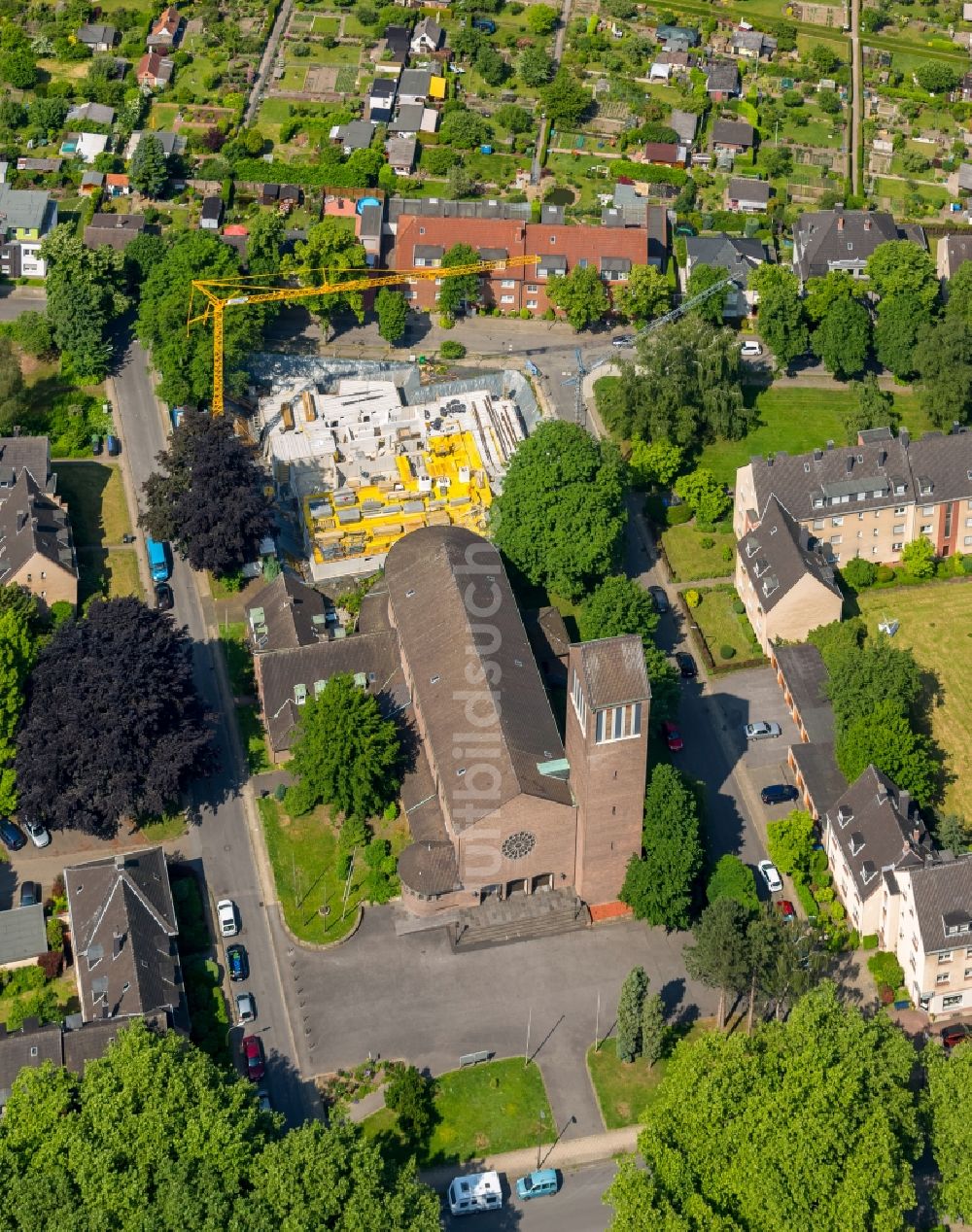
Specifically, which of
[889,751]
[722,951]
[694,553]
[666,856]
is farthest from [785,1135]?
[694,553]

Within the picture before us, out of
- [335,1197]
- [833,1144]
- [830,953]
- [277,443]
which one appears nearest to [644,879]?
[830,953]

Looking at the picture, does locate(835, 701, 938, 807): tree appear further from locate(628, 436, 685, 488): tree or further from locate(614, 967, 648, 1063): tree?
locate(628, 436, 685, 488): tree

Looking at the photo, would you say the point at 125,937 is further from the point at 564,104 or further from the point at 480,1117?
the point at 564,104

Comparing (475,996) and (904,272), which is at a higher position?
(904,272)

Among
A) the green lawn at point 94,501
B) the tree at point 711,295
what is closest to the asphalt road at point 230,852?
the green lawn at point 94,501

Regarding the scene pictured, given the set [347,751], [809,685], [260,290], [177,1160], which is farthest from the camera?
[260,290]

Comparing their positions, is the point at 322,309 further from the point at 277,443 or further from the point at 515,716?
the point at 515,716

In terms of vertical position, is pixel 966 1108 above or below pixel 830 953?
above
